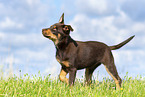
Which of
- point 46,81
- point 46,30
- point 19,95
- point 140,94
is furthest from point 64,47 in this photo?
point 140,94

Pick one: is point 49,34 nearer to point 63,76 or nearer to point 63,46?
point 63,46

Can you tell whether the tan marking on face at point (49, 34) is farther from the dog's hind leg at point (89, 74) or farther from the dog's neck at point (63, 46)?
the dog's hind leg at point (89, 74)

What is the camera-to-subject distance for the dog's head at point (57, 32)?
585 centimetres

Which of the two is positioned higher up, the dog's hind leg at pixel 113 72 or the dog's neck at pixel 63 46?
the dog's neck at pixel 63 46

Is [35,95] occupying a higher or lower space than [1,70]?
lower

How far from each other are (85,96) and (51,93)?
794mm

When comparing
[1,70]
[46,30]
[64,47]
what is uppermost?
[46,30]

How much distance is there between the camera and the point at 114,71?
6934mm

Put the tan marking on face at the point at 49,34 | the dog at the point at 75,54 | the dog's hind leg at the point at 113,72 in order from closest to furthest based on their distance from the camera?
the tan marking on face at the point at 49,34, the dog at the point at 75,54, the dog's hind leg at the point at 113,72

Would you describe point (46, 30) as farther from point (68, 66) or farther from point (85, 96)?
point (85, 96)

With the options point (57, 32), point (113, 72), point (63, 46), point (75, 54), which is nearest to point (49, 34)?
point (57, 32)

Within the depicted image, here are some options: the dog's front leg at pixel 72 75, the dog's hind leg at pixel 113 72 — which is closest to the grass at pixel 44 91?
the dog's front leg at pixel 72 75

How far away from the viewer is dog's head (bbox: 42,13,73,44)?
230 inches

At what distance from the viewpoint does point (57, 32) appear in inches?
233
